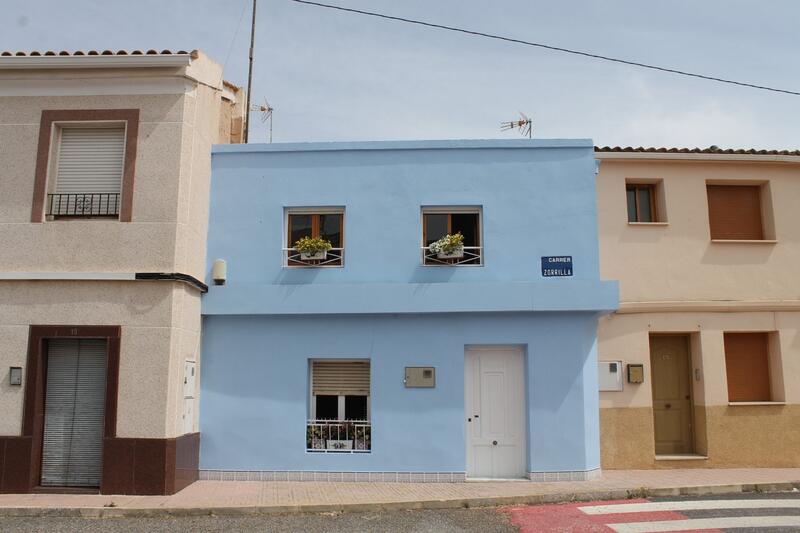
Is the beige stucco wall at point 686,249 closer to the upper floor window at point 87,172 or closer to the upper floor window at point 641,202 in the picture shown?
the upper floor window at point 641,202

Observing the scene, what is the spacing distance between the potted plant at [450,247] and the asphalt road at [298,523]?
388 centimetres

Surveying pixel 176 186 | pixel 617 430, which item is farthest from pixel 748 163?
pixel 176 186

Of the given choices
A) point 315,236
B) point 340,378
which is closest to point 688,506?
point 340,378

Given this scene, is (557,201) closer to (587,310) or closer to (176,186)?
(587,310)

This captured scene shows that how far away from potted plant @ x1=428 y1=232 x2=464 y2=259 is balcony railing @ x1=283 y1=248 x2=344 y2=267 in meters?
1.51

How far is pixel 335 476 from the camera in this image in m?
10.6

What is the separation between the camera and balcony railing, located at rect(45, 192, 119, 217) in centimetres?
1023

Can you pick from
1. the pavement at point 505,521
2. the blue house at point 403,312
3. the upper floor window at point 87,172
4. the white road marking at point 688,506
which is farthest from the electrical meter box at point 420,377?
the upper floor window at point 87,172

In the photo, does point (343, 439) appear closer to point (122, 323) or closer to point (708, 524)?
point (122, 323)

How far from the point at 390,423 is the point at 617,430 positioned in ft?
12.4

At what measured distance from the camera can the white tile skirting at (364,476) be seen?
1050cm

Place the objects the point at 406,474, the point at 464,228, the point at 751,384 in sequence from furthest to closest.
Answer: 1. the point at 751,384
2. the point at 464,228
3. the point at 406,474

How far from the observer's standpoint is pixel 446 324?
10867mm

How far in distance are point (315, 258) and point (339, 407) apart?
2.35 metres
